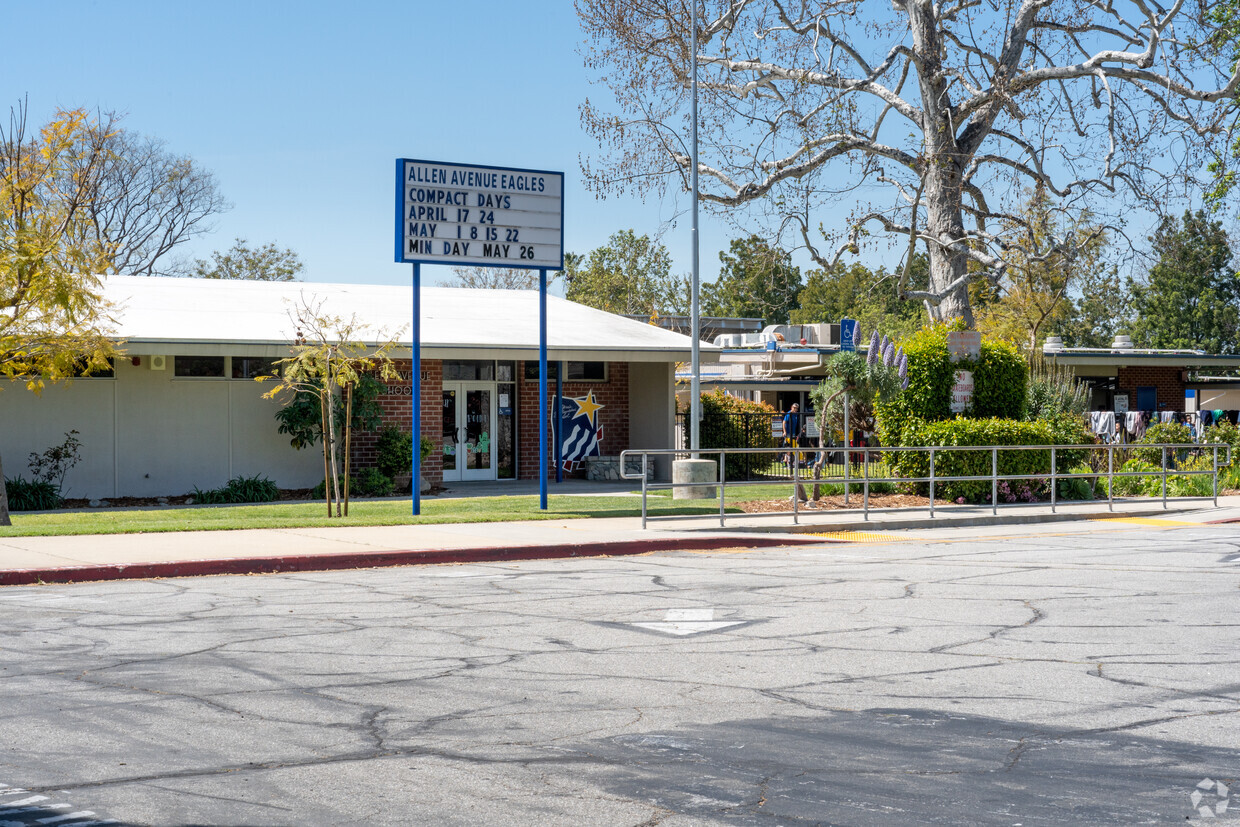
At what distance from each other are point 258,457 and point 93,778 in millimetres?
18687

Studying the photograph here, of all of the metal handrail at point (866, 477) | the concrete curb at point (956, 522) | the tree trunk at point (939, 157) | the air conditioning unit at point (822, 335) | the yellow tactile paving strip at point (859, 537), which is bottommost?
the yellow tactile paving strip at point (859, 537)

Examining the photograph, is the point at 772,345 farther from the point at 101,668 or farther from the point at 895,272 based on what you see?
the point at 101,668

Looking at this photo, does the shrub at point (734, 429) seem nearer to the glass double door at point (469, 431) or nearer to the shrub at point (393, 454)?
the glass double door at point (469, 431)

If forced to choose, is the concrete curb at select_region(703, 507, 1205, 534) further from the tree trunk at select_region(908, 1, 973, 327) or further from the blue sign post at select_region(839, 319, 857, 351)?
the tree trunk at select_region(908, 1, 973, 327)

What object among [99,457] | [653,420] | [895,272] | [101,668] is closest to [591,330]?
[653,420]

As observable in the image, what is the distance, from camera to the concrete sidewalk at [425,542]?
12.6m

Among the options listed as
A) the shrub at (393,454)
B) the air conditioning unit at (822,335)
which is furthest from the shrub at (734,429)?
the air conditioning unit at (822,335)

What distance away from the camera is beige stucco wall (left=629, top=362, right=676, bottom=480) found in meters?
26.8

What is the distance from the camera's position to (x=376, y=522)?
55.8ft

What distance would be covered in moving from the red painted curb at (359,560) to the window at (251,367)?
10739 millimetres

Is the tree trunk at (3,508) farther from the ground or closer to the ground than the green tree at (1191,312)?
closer to the ground

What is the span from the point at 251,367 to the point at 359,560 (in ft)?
36.8

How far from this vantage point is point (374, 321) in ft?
83.0

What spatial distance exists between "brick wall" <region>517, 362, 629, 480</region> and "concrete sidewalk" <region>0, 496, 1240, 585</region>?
919 centimetres
